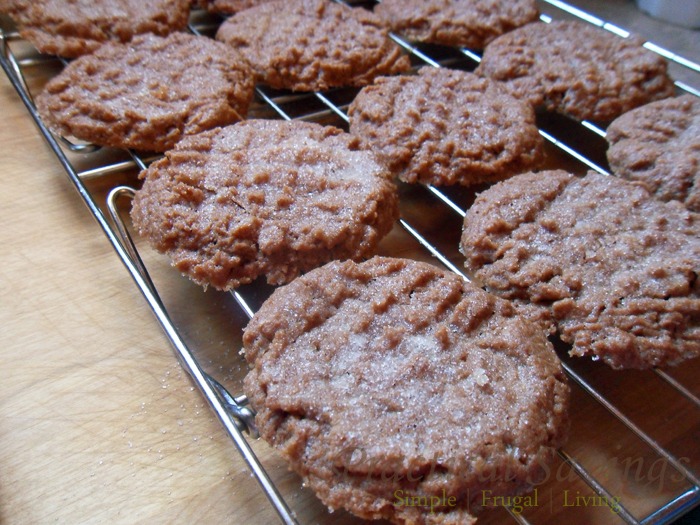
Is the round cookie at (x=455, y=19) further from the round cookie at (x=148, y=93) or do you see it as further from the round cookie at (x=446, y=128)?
the round cookie at (x=148, y=93)

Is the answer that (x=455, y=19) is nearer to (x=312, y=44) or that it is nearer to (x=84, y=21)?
(x=312, y=44)

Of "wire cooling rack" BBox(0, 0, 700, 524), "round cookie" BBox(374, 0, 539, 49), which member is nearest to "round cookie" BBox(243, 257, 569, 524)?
"wire cooling rack" BBox(0, 0, 700, 524)

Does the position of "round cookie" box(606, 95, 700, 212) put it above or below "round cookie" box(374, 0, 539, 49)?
below

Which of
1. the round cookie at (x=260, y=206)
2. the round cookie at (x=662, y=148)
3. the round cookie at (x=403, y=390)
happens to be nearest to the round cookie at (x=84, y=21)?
the round cookie at (x=260, y=206)

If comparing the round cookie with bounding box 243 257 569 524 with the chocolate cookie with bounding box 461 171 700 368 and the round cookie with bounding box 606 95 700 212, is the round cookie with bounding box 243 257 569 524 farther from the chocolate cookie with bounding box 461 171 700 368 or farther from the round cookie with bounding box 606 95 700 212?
the round cookie with bounding box 606 95 700 212

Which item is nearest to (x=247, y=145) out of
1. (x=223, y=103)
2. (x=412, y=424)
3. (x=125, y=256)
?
(x=223, y=103)

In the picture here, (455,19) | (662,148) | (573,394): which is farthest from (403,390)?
(455,19)
